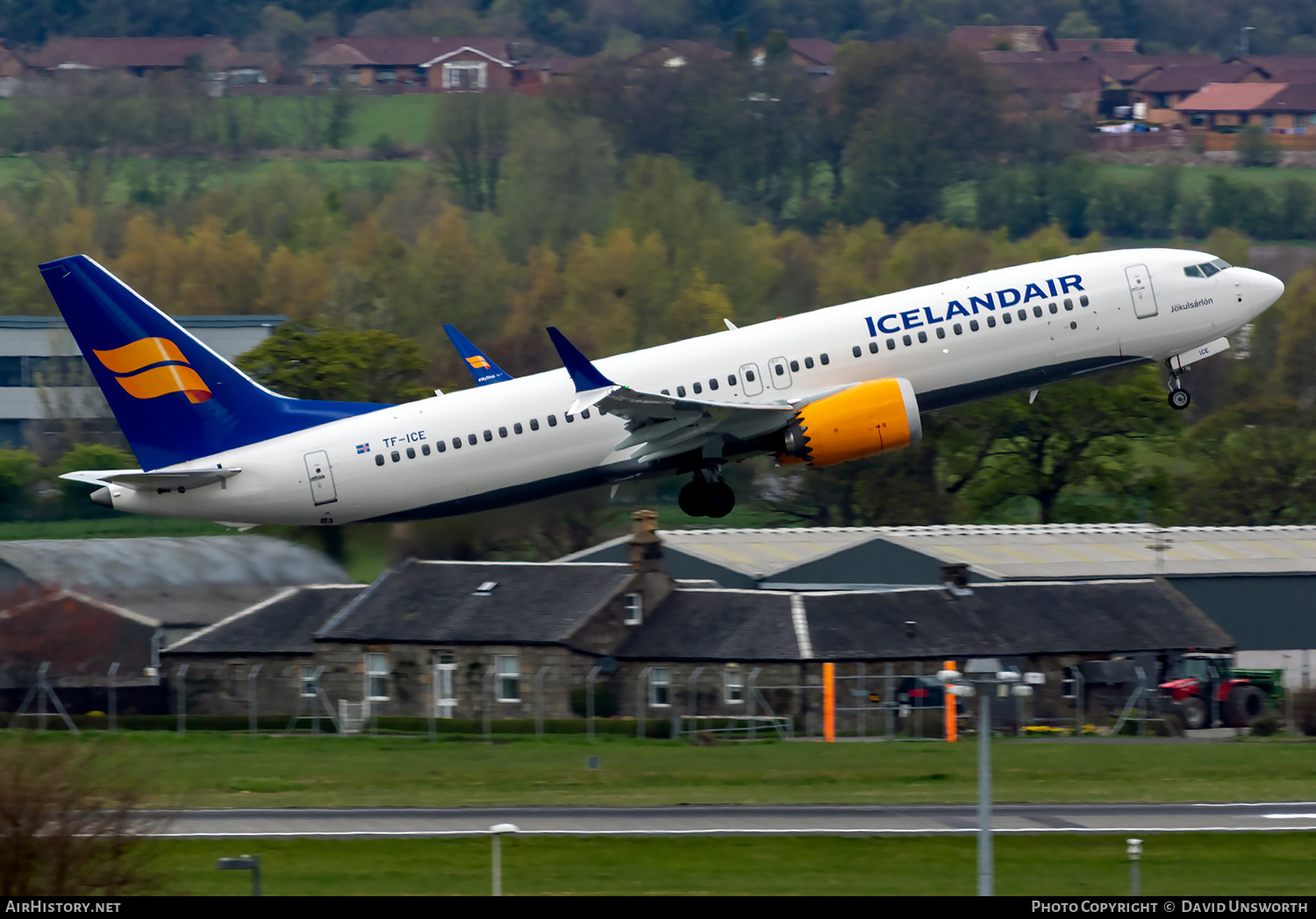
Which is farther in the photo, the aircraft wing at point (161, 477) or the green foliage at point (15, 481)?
the green foliage at point (15, 481)

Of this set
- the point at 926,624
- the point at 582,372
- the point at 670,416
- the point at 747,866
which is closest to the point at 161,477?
the point at 582,372

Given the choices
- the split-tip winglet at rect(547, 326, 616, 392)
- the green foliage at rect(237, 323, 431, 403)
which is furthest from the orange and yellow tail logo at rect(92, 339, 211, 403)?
the green foliage at rect(237, 323, 431, 403)

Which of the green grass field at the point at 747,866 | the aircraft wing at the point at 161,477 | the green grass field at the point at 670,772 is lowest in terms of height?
the green grass field at the point at 747,866

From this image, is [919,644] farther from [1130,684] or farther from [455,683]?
[455,683]

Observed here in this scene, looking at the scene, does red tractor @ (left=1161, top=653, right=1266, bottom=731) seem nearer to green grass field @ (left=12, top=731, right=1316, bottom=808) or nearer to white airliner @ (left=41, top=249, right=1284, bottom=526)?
green grass field @ (left=12, top=731, right=1316, bottom=808)

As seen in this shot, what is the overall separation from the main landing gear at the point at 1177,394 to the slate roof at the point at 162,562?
1207 inches

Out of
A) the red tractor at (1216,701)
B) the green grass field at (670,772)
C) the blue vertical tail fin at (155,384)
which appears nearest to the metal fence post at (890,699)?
the green grass field at (670,772)

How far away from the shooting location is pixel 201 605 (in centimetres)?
7569

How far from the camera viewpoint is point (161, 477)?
162 feet

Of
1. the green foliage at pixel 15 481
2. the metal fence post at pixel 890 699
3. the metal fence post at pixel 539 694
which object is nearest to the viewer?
the metal fence post at pixel 890 699

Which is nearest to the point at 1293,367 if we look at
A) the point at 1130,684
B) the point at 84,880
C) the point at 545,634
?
the point at 1130,684

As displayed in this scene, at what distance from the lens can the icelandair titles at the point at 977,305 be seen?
50500 millimetres

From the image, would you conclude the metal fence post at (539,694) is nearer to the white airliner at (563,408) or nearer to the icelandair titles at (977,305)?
the white airliner at (563,408)

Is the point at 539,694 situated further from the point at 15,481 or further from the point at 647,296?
the point at 647,296
